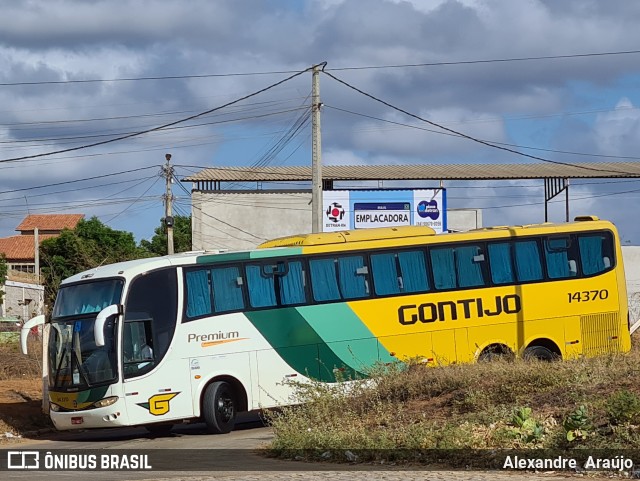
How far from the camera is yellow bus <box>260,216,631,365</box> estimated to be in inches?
906

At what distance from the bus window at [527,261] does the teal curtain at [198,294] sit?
23.0ft

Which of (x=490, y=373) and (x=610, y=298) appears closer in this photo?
(x=490, y=373)

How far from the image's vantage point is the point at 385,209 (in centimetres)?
5191

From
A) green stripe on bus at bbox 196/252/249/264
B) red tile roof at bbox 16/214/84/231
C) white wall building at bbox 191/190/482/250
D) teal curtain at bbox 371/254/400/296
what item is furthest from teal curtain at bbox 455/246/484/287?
red tile roof at bbox 16/214/84/231

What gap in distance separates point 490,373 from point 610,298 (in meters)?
7.90

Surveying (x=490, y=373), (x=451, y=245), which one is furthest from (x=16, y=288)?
(x=490, y=373)

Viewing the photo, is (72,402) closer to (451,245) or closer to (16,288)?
(451,245)

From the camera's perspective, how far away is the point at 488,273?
2417 cm

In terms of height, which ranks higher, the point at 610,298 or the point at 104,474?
the point at 610,298

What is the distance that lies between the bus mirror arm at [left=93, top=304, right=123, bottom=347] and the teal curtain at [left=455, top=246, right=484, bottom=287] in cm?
745

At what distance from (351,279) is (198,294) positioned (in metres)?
3.40

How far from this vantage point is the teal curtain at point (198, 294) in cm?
2109

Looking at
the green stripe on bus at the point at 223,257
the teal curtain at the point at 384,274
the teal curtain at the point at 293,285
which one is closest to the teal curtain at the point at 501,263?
the teal curtain at the point at 384,274

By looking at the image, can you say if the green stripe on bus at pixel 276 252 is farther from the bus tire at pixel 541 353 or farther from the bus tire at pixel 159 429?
the bus tire at pixel 541 353
